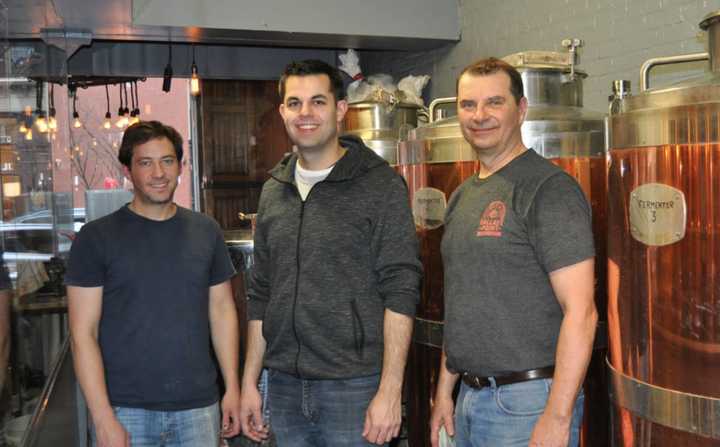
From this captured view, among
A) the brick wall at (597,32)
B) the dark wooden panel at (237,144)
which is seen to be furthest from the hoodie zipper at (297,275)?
the dark wooden panel at (237,144)

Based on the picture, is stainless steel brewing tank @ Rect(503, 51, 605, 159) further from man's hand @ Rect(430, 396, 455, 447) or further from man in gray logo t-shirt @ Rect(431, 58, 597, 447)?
man's hand @ Rect(430, 396, 455, 447)

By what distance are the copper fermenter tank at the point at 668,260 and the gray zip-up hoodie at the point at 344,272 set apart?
1.98 ft

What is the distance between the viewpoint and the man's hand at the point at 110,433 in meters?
Result: 2.29

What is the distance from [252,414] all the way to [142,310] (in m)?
0.46

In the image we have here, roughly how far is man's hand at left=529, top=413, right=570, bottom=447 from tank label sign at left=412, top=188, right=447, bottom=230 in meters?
1.19

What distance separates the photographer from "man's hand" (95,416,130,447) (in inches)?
90.2

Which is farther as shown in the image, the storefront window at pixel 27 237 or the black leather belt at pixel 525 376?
the black leather belt at pixel 525 376

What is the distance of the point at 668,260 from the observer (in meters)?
2.03

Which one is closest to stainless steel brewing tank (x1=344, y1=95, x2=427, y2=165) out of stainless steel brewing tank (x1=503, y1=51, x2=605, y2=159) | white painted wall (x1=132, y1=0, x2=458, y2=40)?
stainless steel brewing tank (x1=503, y1=51, x2=605, y2=159)

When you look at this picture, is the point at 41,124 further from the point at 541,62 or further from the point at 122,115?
the point at 122,115

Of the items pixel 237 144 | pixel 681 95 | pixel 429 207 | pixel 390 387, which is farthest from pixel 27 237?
pixel 237 144

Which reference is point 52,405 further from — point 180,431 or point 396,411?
point 396,411

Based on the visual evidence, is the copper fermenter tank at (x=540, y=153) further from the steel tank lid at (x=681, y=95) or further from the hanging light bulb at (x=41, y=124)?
the hanging light bulb at (x=41, y=124)

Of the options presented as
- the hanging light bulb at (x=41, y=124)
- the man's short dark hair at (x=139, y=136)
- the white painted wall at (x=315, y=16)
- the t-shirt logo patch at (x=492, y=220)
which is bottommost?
the t-shirt logo patch at (x=492, y=220)
